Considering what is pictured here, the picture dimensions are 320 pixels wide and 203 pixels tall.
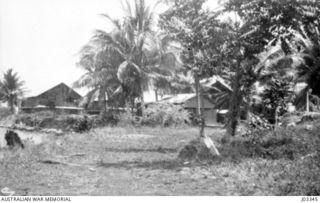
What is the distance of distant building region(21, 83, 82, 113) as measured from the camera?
34531 mm

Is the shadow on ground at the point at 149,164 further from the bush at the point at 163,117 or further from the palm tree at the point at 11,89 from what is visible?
the palm tree at the point at 11,89

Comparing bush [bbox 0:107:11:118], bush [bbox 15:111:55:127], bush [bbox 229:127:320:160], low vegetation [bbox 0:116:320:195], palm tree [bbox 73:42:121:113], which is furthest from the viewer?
bush [bbox 0:107:11:118]

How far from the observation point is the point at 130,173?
772cm

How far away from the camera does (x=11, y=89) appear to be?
105ft

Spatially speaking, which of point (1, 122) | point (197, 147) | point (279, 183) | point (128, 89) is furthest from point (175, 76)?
point (279, 183)

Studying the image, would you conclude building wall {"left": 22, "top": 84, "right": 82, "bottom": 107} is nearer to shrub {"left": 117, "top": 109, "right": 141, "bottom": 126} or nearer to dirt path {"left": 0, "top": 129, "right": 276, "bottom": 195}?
shrub {"left": 117, "top": 109, "right": 141, "bottom": 126}

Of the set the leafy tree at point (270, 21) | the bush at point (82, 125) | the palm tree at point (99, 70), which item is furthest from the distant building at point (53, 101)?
the leafy tree at point (270, 21)

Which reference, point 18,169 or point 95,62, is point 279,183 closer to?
point 18,169

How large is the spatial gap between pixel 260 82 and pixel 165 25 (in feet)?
30.2

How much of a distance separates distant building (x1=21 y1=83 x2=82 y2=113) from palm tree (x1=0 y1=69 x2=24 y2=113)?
2.24m

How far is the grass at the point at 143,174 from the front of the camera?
593 centimetres

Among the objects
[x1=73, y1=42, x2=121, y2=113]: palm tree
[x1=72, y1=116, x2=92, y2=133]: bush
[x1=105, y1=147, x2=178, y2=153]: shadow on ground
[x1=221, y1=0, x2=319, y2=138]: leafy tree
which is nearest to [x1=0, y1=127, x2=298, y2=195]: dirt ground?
[x1=105, y1=147, x2=178, y2=153]: shadow on ground

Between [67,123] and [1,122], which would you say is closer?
[67,123]

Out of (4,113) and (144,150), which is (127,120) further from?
(4,113)
